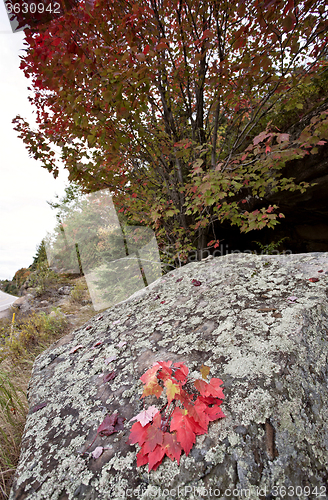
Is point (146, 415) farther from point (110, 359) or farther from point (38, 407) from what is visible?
point (38, 407)

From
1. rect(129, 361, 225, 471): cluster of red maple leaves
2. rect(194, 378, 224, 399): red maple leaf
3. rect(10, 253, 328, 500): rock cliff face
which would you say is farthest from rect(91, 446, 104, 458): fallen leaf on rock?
rect(194, 378, 224, 399): red maple leaf

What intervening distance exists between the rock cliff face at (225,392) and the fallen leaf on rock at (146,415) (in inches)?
1.5

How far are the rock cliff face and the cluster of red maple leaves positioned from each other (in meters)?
0.03

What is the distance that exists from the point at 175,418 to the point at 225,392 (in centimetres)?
22

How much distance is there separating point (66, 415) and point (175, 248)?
319 cm

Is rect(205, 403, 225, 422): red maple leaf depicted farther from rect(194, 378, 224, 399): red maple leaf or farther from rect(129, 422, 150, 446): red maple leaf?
rect(129, 422, 150, 446): red maple leaf

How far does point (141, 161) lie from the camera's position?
12.0 ft

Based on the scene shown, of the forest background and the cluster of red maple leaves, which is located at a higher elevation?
the forest background

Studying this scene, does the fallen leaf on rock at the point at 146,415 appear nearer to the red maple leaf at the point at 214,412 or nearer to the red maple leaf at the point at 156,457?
the red maple leaf at the point at 156,457

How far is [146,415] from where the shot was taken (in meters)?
0.90

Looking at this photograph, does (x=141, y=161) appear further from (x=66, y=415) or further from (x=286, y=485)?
(x=286, y=485)

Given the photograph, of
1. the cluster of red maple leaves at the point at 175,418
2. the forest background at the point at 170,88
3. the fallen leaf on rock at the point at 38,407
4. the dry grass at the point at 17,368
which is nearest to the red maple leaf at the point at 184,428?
the cluster of red maple leaves at the point at 175,418

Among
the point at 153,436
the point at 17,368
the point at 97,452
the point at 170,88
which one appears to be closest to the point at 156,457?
the point at 153,436

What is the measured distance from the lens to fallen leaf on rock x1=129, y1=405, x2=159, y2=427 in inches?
34.4
